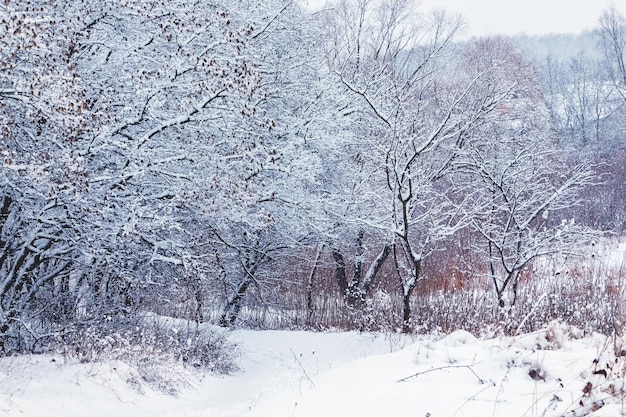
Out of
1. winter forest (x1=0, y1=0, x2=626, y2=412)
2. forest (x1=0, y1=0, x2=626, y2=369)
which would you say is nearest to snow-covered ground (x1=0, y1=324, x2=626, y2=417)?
forest (x1=0, y1=0, x2=626, y2=369)

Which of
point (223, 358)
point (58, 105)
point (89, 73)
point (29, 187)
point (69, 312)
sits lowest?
point (223, 358)

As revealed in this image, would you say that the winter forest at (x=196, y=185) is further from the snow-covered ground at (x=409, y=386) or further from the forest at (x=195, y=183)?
the snow-covered ground at (x=409, y=386)

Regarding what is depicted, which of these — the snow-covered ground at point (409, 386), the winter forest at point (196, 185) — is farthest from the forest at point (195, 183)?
the snow-covered ground at point (409, 386)

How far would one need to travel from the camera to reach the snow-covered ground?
134 inches

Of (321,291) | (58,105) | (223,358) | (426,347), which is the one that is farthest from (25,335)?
(321,291)

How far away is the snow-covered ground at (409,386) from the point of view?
11.2ft

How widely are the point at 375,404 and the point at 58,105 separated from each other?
4.95 m

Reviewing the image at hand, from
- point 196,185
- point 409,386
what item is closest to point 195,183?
point 196,185

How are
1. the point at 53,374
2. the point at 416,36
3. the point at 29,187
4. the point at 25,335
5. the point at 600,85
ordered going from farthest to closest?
the point at 600,85
the point at 416,36
the point at 25,335
the point at 29,187
the point at 53,374

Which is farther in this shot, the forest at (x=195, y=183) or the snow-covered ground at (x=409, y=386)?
the forest at (x=195, y=183)

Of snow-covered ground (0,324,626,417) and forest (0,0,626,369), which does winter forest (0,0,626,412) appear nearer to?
forest (0,0,626,369)

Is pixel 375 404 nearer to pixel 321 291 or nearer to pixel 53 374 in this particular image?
pixel 53 374

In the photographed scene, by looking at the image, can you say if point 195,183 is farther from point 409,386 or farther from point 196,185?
point 409,386

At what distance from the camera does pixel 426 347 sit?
4.91m
